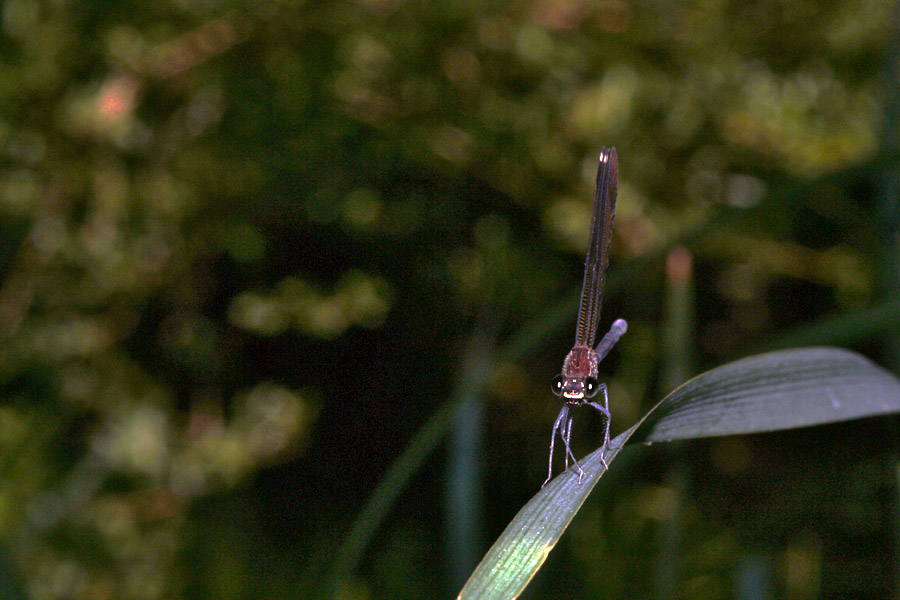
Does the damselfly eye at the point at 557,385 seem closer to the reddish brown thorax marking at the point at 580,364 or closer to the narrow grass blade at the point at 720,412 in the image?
the reddish brown thorax marking at the point at 580,364

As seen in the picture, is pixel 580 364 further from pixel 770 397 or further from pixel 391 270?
pixel 391 270

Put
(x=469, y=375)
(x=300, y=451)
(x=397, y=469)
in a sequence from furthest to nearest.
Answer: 1. (x=300, y=451)
2. (x=469, y=375)
3. (x=397, y=469)

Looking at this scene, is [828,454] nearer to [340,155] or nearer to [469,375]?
[469,375]

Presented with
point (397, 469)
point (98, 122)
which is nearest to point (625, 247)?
point (397, 469)

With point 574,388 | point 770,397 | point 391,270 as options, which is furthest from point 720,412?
point 391,270

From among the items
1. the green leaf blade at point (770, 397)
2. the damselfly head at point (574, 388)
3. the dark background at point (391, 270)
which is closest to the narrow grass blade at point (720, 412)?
the green leaf blade at point (770, 397)

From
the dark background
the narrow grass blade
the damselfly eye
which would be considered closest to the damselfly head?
the damselfly eye

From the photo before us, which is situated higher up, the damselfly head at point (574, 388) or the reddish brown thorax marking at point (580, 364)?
the reddish brown thorax marking at point (580, 364)

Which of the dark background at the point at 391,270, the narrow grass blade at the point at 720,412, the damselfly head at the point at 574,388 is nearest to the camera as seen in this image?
the narrow grass blade at the point at 720,412

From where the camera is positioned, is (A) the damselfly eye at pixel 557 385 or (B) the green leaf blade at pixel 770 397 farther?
(A) the damselfly eye at pixel 557 385
